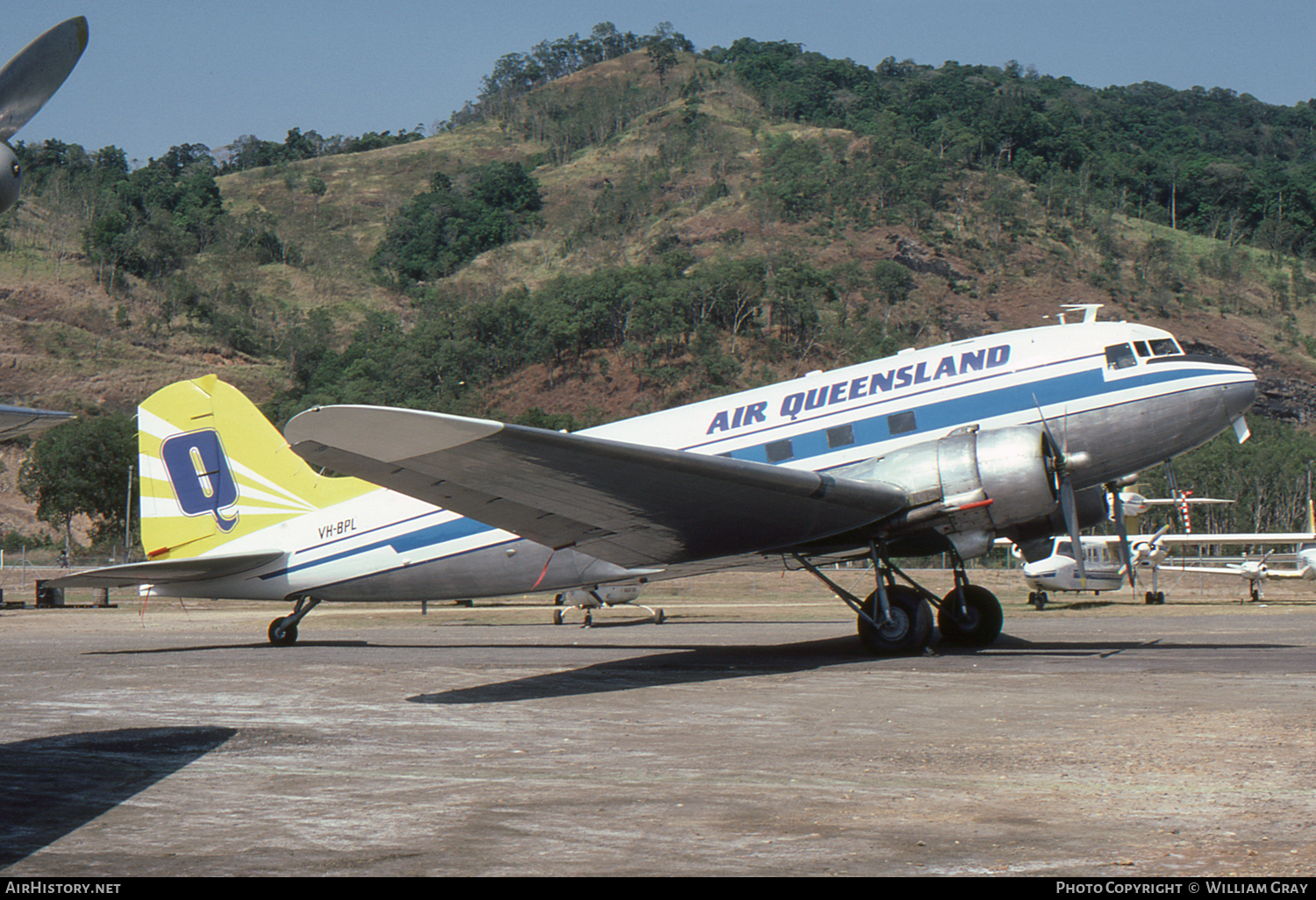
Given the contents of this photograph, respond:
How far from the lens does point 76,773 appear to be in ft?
25.3

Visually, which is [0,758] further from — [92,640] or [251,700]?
[92,640]

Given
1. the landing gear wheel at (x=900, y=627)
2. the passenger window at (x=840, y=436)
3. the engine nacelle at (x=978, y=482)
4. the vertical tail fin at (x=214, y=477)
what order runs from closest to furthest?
the engine nacelle at (x=978, y=482)
the landing gear wheel at (x=900, y=627)
the passenger window at (x=840, y=436)
the vertical tail fin at (x=214, y=477)

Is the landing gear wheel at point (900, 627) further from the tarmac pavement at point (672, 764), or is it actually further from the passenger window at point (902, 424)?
the passenger window at point (902, 424)

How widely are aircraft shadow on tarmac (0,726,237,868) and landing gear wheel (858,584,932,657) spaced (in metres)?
8.80

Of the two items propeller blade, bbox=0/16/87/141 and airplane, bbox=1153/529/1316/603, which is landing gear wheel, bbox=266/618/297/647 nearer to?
propeller blade, bbox=0/16/87/141

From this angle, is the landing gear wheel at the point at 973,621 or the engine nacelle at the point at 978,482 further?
the landing gear wheel at the point at 973,621

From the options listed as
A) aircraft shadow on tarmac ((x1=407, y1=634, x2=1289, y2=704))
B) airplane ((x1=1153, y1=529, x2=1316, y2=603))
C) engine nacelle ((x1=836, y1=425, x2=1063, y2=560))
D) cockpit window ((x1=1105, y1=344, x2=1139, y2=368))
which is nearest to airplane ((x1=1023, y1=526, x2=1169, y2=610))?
airplane ((x1=1153, y1=529, x2=1316, y2=603))

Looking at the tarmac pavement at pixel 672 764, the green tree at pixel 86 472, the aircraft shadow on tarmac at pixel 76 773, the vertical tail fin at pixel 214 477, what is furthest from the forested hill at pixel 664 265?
the aircraft shadow on tarmac at pixel 76 773

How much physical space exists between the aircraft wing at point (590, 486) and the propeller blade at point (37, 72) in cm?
436

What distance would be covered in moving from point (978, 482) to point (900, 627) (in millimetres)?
2315

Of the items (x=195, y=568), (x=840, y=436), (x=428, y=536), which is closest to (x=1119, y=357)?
(x=840, y=436)

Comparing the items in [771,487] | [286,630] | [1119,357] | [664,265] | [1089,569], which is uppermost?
[664,265]

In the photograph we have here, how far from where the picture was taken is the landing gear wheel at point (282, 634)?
19.7 meters

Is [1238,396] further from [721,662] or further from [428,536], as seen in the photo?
[428,536]
